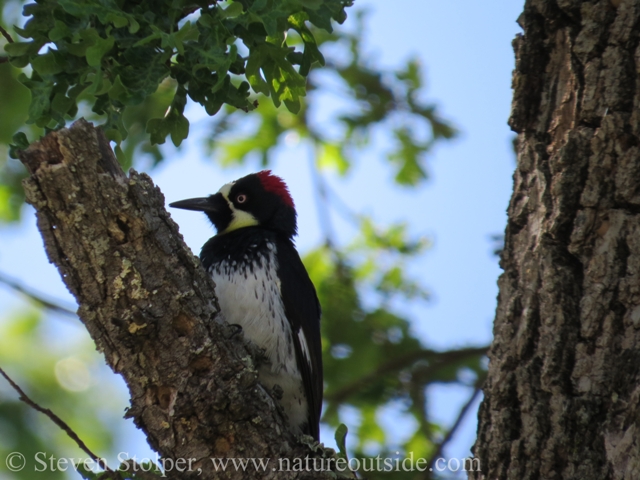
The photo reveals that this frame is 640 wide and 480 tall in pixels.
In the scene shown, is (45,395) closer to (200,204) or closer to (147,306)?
(200,204)

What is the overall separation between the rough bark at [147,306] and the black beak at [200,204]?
1.99 m

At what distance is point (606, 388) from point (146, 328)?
5.37 feet

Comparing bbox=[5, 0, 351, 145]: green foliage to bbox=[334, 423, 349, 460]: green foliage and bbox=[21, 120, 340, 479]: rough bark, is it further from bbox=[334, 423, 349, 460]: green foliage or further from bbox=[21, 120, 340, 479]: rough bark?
bbox=[334, 423, 349, 460]: green foliage

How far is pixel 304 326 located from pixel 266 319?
0.96 ft

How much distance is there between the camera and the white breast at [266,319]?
3.95 m

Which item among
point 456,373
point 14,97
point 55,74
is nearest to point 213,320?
point 55,74

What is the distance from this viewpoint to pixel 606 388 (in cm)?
272

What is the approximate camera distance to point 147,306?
2604 millimetres

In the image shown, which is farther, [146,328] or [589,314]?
[589,314]

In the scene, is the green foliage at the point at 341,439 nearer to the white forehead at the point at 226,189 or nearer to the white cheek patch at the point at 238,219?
the white cheek patch at the point at 238,219

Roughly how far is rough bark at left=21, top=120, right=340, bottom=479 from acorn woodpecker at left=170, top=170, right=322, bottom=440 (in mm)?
1098

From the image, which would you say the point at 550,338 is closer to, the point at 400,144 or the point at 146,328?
the point at 146,328

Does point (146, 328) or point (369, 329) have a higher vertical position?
point (369, 329)

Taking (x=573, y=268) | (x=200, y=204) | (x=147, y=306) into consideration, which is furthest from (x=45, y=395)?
(x=573, y=268)
